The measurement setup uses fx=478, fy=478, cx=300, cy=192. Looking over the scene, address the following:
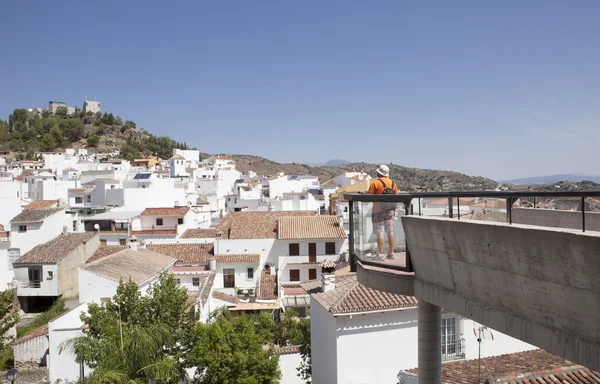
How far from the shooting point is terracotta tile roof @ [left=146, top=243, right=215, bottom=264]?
36.5 meters

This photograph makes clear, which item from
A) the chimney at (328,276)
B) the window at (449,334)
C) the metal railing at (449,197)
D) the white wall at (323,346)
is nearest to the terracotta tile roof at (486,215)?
the metal railing at (449,197)

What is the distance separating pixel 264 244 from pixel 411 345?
85.7 ft

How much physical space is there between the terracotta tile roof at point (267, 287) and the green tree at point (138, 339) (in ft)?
53.4

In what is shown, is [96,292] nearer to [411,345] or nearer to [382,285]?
[411,345]

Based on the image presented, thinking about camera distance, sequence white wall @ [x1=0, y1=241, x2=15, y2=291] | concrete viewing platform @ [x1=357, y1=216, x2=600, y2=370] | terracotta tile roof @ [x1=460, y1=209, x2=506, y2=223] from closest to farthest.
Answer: concrete viewing platform @ [x1=357, y1=216, x2=600, y2=370] < terracotta tile roof @ [x1=460, y1=209, x2=506, y2=223] < white wall @ [x1=0, y1=241, x2=15, y2=291]

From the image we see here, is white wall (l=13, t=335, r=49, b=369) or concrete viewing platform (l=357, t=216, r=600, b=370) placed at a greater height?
concrete viewing platform (l=357, t=216, r=600, b=370)

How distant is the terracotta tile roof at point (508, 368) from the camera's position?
10273 millimetres

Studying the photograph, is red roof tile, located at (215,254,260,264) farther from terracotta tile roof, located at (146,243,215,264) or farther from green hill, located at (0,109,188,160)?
green hill, located at (0,109,188,160)

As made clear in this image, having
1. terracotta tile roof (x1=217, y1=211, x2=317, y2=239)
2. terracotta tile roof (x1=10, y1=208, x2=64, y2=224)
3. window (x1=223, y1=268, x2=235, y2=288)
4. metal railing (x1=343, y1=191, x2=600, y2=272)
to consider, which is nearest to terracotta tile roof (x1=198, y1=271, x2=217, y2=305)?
window (x1=223, y1=268, x2=235, y2=288)

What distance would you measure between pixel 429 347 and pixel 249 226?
3434 cm

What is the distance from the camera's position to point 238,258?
37.1m

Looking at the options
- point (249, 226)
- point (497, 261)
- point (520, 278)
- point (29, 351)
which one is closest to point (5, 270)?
point (29, 351)

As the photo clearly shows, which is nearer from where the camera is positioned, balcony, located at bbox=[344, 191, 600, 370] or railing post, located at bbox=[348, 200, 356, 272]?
balcony, located at bbox=[344, 191, 600, 370]

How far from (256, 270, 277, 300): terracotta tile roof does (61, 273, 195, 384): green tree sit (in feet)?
53.4
